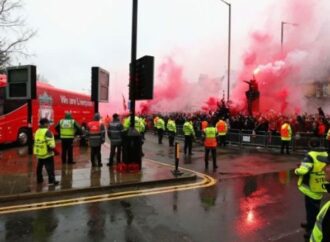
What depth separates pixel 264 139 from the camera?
67.6ft

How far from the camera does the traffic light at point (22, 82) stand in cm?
1473

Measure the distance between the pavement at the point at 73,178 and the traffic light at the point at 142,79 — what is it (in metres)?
2.19

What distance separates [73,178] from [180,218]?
14.2ft

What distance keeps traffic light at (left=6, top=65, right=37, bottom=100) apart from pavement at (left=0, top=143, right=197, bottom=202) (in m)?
2.30

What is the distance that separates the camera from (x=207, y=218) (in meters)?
7.51

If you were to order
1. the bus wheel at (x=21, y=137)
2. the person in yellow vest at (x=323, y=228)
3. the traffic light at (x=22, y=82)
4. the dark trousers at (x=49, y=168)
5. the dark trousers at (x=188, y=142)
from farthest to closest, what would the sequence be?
1. the bus wheel at (x=21, y=137)
2. the dark trousers at (x=188, y=142)
3. the traffic light at (x=22, y=82)
4. the dark trousers at (x=49, y=168)
5. the person in yellow vest at (x=323, y=228)

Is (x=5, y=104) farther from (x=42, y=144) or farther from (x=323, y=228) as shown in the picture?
(x=323, y=228)

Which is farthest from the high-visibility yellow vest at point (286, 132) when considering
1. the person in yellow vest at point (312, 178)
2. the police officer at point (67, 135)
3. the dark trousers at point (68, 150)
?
the person in yellow vest at point (312, 178)

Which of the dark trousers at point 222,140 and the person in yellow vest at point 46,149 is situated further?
the dark trousers at point 222,140

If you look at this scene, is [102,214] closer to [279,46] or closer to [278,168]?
[278,168]

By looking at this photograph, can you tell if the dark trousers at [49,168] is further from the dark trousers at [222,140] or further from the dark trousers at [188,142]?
the dark trousers at [222,140]

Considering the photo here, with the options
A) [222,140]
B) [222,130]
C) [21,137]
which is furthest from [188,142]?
[21,137]

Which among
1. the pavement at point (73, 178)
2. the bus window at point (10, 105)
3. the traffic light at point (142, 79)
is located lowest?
the pavement at point (73, 178)

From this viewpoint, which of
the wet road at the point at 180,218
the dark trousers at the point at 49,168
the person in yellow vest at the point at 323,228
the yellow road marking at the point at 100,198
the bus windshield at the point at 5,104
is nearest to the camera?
the person in yellow vest at the point at 323,228
